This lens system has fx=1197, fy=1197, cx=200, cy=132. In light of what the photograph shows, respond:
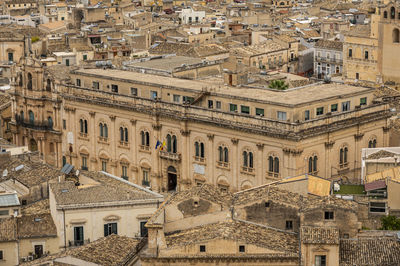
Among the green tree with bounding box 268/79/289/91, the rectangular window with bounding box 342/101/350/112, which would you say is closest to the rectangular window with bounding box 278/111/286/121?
the rectangular window with bounding box 342/101/350/112

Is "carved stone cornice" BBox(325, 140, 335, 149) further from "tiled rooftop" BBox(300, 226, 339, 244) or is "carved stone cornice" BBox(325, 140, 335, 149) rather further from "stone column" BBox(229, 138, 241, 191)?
"tiled rooftop" BBox(300, 226, 339, 244)

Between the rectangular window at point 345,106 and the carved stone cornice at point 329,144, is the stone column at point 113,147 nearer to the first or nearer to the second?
the rectangular window at point 345,106

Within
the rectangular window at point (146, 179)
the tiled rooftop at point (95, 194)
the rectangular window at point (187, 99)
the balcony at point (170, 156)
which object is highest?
the rectangular window at point (187, 99)

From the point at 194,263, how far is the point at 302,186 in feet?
47.5

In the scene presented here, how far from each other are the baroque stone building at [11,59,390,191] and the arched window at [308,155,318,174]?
9 cm

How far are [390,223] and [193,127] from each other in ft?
114

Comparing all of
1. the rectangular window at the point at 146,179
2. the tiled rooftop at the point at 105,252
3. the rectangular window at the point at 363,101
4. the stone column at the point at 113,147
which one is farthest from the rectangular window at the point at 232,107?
the tiled rooftop at the point at 105,252

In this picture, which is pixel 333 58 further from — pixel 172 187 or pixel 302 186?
pixel 302 186

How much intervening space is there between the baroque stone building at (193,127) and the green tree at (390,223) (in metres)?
22.8

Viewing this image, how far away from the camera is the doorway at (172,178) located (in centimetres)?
11219

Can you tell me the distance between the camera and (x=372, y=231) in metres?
73.2

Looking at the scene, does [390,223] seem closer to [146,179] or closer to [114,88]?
[146,179]

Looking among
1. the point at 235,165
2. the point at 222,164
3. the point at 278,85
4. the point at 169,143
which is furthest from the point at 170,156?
the point at 278,85

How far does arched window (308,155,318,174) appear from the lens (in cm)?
10200
